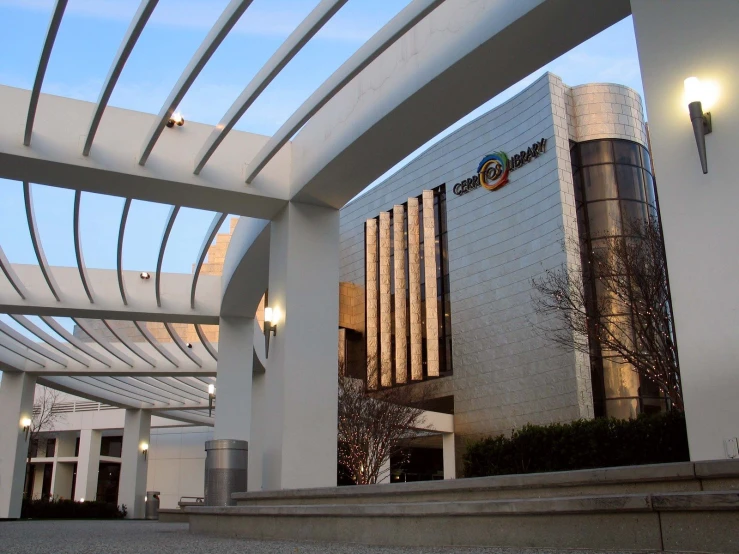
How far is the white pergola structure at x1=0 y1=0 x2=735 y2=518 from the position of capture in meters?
6.66

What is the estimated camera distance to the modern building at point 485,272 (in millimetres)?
26312

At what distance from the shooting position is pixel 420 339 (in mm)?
31562

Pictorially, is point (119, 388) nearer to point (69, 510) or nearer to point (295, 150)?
point (69, 510)

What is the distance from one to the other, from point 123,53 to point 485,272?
23454 mm

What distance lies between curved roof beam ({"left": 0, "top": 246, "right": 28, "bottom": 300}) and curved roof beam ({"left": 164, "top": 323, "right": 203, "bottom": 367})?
332cm

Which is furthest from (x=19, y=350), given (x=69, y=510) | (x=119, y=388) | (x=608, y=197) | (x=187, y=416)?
(x=608, y=197)

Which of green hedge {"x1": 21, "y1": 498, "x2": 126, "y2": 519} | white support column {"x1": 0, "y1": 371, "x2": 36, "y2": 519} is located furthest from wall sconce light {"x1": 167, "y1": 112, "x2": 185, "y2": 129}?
green hedge {"x1": 21, "y1": 498, "x2": 126, "y2": 519}

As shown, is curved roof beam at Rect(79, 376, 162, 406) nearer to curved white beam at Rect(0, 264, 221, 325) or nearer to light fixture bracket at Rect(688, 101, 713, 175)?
curved white beam at Rect(0, 264, 221, 325)

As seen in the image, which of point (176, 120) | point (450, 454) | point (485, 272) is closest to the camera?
point (176, 120)

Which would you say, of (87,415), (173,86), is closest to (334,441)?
(173,86)

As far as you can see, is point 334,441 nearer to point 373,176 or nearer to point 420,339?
point 373,176

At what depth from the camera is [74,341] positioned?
16.8m

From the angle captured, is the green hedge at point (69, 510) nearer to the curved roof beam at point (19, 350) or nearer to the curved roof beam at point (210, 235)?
the curved roof beam at point (19, 350)

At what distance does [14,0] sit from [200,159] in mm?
2749
